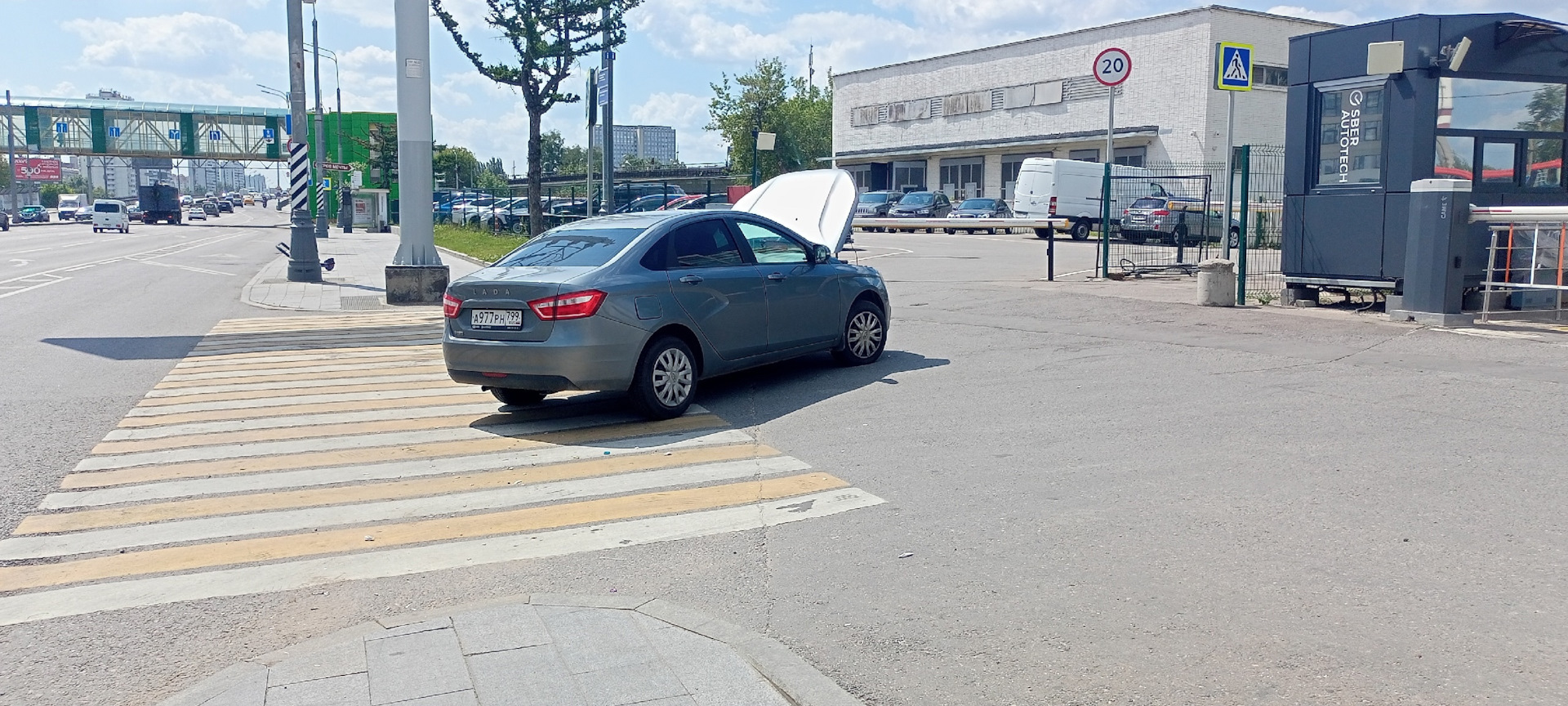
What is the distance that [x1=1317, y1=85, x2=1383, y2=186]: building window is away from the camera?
545 inches

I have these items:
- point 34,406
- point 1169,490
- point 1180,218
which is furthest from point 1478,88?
point 34,406

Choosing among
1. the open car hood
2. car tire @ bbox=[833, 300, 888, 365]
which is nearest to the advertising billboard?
the open car hood

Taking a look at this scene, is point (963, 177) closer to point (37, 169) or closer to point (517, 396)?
point (517, 396)

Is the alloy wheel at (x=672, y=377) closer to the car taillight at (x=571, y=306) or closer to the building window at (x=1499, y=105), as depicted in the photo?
the car taillight at (x=571, y=306)

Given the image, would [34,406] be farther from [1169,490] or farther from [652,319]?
[1169,490]

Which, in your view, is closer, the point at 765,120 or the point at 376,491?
the point at 376,491

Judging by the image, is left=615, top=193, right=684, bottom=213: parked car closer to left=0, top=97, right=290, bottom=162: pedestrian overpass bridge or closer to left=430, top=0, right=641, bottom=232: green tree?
left=430, top=0, right=641, bottom=232: green tree

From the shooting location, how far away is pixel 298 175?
24.3m

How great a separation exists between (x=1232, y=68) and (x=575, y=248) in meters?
11.8

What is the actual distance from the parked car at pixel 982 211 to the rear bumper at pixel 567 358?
3562cm

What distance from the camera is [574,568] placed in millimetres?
5352

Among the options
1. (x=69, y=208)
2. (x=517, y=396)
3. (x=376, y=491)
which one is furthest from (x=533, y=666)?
(x=69, y=208)

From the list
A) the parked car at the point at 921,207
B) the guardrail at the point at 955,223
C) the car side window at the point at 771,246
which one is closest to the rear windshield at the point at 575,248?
the car side window at the point at 771,246

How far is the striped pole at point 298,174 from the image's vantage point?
2397 centimetres
